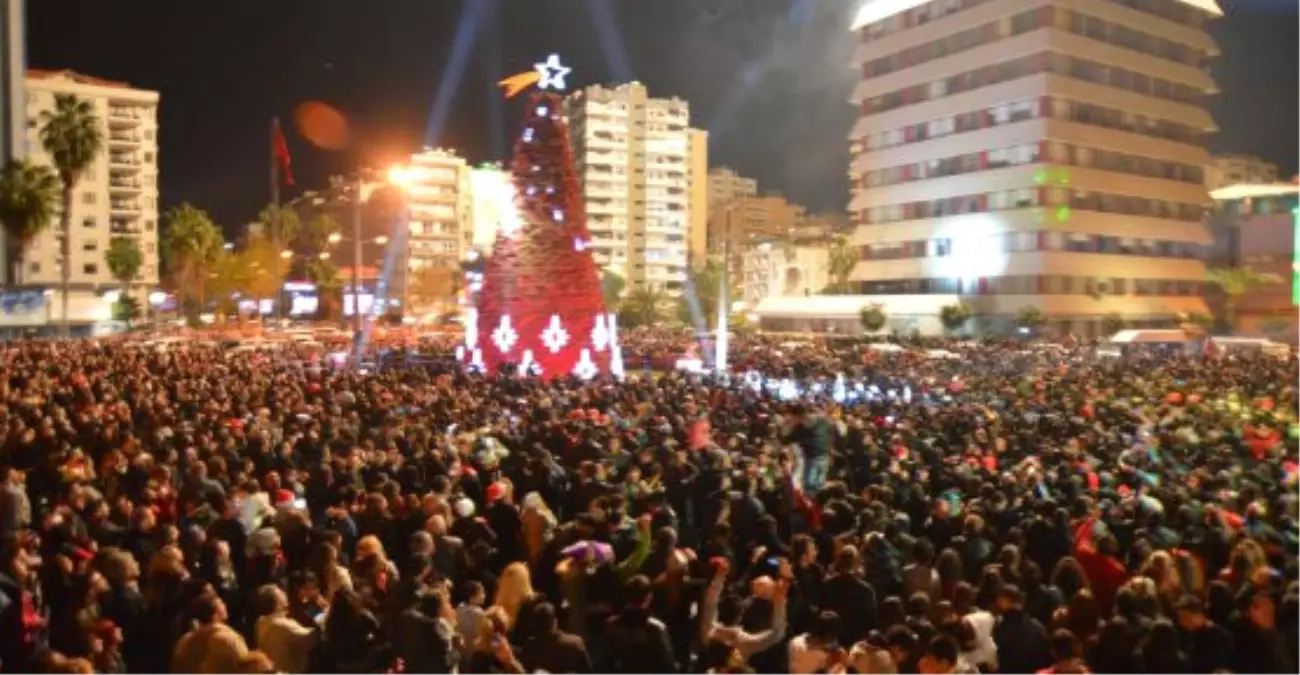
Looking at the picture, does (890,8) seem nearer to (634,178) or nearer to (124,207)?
(634,178)

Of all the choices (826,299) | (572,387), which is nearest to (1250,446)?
(572,387)

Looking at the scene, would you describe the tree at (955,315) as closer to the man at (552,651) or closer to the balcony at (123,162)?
the man at (552,651)

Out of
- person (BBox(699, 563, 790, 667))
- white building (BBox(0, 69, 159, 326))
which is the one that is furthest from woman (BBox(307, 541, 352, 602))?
white building (BBox(0, 69, 159, 326))

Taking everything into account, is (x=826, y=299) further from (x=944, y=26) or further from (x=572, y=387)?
(x=572, y=387)

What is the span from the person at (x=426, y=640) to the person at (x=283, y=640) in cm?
57

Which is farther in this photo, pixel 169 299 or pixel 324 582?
pixel 169 299

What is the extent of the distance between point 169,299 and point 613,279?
41.6 m

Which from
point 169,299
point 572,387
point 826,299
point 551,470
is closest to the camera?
point 551,470

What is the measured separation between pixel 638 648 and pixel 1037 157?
72.8 metres

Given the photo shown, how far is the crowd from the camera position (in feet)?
22.0

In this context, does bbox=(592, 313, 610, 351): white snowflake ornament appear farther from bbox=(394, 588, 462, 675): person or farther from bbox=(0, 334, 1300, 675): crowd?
bbox=(394, 588, 462, 675): person

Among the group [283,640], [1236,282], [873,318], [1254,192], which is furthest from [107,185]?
[283,640]

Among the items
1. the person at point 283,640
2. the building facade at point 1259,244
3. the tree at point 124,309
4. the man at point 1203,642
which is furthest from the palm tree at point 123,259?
the man at point 1203,642

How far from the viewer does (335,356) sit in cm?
3675
